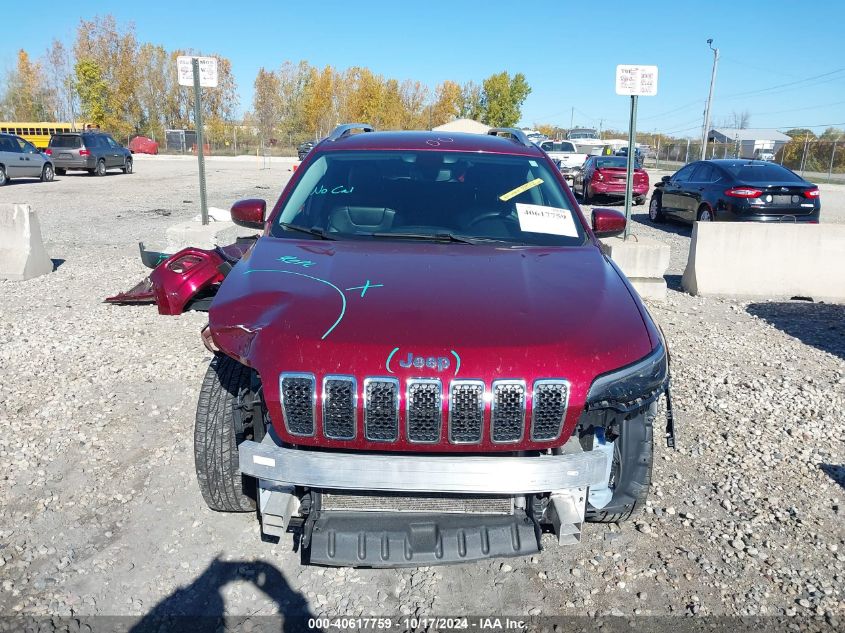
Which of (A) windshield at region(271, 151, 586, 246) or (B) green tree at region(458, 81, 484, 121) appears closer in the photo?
(A) windshield at region(271, 151, 586, 246)

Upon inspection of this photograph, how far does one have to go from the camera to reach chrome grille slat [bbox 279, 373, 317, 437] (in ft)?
7.96

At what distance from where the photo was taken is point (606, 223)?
429 centimetres

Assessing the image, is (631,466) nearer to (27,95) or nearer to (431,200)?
(431,200)

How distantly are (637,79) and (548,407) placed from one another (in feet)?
23.2

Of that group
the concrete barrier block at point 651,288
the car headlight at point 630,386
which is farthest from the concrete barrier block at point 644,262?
the car headlight at point 630,386

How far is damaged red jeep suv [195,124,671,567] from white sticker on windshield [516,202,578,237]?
1.73 feet

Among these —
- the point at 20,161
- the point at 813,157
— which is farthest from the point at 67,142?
the point at 813,157

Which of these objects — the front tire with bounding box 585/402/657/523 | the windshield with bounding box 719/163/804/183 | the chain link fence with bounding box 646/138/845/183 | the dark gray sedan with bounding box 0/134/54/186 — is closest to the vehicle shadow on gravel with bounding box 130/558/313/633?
the front tire with bounding box 585/402/657/523

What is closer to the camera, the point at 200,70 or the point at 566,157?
the point at 200,70

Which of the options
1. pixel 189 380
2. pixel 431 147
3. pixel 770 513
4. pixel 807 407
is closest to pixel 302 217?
pixel 431 147

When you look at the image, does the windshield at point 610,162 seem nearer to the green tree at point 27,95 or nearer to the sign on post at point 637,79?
the sign on post at point 637,79

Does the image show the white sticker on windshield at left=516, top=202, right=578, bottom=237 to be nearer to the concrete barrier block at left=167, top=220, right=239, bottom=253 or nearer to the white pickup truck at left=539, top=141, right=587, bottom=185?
the concrete barrier block at left=167, top=220, right=239, bottom=253

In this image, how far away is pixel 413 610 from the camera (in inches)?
109

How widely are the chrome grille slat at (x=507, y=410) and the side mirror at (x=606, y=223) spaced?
7.14 feet
